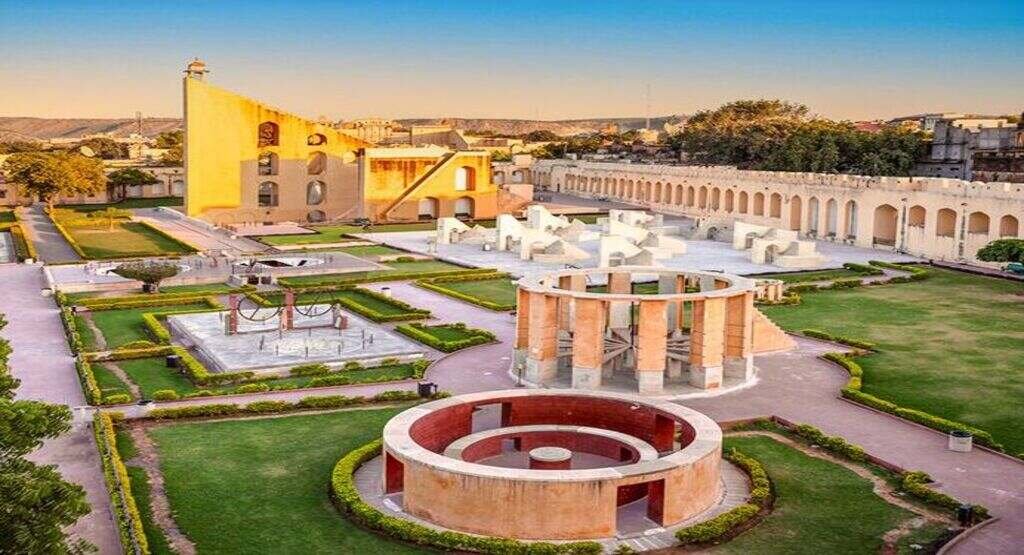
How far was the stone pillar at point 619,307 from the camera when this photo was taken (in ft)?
102

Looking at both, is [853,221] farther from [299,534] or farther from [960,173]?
[299,534]

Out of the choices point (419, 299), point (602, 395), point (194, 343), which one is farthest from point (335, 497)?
point (419, 299)

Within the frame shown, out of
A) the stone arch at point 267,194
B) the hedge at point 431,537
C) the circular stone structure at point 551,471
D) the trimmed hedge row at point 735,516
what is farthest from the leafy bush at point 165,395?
the stone arch at point 267,194

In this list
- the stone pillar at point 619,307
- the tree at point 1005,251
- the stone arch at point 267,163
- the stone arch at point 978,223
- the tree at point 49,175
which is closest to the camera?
the stone pillar at point 619,307

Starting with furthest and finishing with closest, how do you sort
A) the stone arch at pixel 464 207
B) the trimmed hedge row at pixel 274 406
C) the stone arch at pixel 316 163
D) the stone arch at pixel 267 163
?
the stone arch at pixel 464 207, the stone arch at pixel 316 163, the stone arch at pixel 267 163, the trimmed hedge row at pixel 274 406

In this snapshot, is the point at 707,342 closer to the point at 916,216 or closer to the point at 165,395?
the point at 165,395

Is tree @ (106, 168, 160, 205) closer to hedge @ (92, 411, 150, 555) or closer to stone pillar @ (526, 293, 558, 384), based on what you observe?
hedge @ (92, 411, 150, 555)

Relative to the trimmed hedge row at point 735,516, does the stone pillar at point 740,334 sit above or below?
above

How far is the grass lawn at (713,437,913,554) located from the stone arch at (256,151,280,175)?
58.0 metres

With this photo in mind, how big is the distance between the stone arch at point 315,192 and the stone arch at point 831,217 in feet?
118

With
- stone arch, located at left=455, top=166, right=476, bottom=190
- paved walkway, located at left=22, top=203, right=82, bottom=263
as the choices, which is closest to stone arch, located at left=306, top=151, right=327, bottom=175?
stone arch, located at left=455, top=166, right=476, bottom=190

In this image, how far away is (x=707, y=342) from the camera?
86.6 ft

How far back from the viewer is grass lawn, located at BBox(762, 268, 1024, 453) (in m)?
25.7

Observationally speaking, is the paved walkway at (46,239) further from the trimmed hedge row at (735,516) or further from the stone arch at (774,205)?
the stone arch at (774,205)
